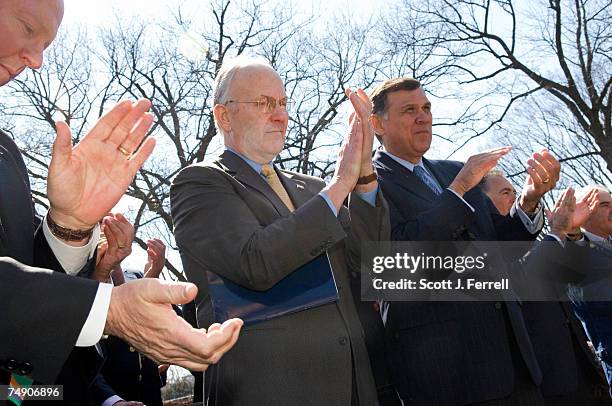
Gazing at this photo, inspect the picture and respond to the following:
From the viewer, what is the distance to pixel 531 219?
131 inches

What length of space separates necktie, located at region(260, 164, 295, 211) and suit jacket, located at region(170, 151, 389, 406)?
19 cm

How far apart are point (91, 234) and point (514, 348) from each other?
2.07m

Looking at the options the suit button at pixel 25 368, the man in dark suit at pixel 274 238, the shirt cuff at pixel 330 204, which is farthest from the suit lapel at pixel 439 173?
the suit button at pixel 25 368

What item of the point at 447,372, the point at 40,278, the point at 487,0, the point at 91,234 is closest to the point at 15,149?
the point at 91,234

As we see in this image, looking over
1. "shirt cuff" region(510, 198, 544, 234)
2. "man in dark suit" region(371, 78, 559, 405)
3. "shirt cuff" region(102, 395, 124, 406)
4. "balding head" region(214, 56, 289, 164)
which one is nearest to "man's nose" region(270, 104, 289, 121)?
"balding head" region(214, 56, 289, 164)

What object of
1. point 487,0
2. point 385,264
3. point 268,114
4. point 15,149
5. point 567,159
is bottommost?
point 385,264

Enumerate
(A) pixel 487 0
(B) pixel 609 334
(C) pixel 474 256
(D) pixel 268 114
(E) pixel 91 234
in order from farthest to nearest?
1. (A) pixel 487 0
2. (B) pixel 609 334
3. (C) pixel 474 256
4. (D) pixel 268 114
5. (E) pixel 91 234

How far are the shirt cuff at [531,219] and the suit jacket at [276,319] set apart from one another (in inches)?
51.1

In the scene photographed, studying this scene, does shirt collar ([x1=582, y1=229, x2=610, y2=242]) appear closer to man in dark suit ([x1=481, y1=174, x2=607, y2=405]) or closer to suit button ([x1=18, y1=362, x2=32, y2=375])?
man in dark suit ([x1=481, y1=174, x2=607, y2=405])

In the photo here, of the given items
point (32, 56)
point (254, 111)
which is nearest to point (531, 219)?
point (254, 111)

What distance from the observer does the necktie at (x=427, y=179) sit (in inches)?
130

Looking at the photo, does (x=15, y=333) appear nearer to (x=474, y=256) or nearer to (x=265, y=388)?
(x=265, y=388)

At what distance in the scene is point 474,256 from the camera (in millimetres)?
3010

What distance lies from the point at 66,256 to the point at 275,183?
3.50 feet
